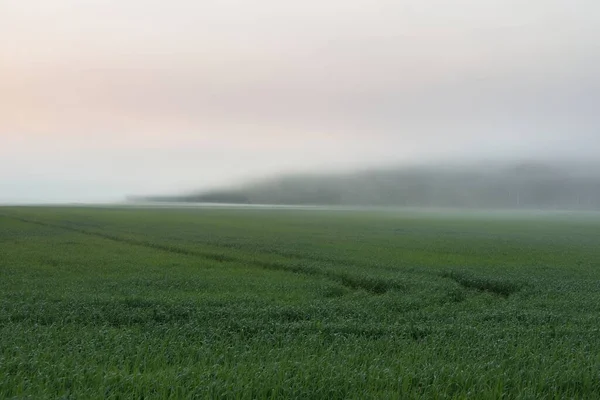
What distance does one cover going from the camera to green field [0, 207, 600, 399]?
8.34 m

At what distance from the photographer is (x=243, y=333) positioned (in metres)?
12.5

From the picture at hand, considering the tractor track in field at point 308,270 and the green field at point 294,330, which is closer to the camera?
the green field at point 294,330

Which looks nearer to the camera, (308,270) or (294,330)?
(294,330)

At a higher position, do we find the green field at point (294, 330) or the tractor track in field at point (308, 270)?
the green field at point (294, 330)

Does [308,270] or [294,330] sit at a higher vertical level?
[294,330]

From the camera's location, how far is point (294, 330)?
1271 cm

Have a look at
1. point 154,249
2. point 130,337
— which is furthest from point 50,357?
point 154,249

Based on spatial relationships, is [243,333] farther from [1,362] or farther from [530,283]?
[530,283]

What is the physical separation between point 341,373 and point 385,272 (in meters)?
16.2

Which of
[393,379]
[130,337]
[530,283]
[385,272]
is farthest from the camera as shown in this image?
[385,272]

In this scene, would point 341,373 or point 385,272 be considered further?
point 385,272

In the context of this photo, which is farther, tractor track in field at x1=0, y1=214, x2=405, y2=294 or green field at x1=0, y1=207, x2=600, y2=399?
tractor track in field at x1=0, y1=214, x2=405, y2=294

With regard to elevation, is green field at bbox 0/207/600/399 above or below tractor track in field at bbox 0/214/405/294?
above

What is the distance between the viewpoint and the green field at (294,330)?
8.34 metres
